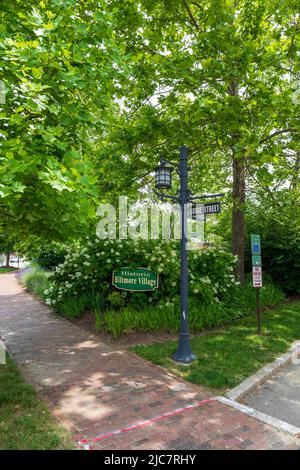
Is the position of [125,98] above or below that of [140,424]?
above

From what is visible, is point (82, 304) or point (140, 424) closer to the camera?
point (140, 424)

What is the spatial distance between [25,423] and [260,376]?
11.5 ft

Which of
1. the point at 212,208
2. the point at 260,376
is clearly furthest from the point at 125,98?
the point at 260,376

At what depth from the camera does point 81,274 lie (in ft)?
28.1

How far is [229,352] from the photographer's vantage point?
5906mm

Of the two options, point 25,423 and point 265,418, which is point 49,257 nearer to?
point 25,423

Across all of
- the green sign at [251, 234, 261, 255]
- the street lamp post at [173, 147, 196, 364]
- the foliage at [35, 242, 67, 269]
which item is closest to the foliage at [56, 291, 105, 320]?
the street lamp post at [173, 147, 196, 364]

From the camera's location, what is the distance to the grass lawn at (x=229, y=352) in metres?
4.85

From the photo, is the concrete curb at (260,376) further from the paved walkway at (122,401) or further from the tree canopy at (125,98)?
the tree canopy at (125,98)

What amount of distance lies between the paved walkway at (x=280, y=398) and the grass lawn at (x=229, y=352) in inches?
12.4

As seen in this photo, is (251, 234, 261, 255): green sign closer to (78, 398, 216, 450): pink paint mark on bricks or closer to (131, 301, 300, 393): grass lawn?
(131, 301, 300, 393): grass lawn

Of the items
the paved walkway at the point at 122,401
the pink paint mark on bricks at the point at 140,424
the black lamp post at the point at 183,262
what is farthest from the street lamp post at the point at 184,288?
the pink paint mark on bricks at the point at 140,424

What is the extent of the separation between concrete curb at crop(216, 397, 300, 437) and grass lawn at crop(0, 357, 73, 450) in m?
2.07

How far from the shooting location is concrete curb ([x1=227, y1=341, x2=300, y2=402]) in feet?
14.2
